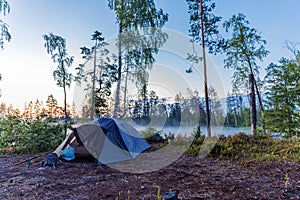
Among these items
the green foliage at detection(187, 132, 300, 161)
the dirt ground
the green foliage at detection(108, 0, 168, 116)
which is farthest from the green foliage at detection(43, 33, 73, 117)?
the green foliage at detection(187, 132, 300, 161)

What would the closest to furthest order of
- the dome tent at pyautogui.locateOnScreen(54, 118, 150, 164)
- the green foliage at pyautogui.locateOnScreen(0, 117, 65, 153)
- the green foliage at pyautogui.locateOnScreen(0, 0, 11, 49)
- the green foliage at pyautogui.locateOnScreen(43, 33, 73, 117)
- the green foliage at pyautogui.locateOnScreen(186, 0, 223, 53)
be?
the dome tent at pyautogui.locateOnScreen(54, 118, 150, 164), the green foliage at pyautogui.locateOnScreen(0, 0, 11, 49), the green foliage at pyautogui.locateOnScreen(0, 117, 65, 153), the green foliage at pyautogui.locateOnScreen(186, 0, 223, 53), the green foliage at pyautogui.locateOnScreen(43, 33, 73, 117)

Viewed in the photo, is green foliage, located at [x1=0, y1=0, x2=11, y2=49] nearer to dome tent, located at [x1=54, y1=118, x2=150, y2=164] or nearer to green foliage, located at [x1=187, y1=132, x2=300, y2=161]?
dome tent, located at [x1=54, y1=118, x2=150, y2=164]

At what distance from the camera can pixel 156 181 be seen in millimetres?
3248

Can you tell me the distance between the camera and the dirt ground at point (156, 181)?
2660 mm

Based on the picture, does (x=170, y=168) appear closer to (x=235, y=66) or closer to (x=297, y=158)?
(x=297, y=158)

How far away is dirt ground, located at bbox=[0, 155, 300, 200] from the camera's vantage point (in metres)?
2.66

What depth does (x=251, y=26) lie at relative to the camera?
357 inches

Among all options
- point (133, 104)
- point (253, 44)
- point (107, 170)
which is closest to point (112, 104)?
point (133, 104)

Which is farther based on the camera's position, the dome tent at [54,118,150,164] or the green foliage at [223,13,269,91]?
the green foliage at [223,13,269,91]

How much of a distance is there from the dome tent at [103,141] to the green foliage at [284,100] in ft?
21.0

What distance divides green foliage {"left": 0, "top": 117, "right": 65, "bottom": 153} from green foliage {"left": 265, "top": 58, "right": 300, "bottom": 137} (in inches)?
322

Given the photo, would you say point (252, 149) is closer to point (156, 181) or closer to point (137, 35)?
point (156, 181)

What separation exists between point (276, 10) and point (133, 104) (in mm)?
6404

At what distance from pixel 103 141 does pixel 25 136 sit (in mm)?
3082
